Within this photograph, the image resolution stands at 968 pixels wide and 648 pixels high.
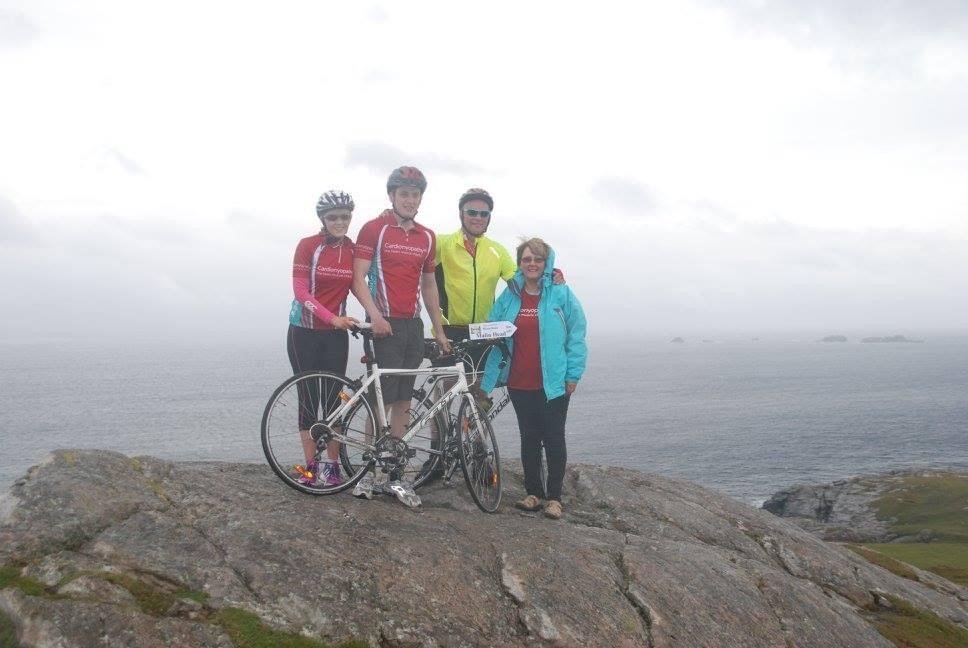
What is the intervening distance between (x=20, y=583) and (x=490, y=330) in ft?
21.8

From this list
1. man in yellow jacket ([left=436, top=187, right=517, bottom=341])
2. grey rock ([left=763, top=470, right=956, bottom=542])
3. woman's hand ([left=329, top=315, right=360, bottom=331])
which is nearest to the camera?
woman's hand ([left=329, top=315, right=360, bottom=331])

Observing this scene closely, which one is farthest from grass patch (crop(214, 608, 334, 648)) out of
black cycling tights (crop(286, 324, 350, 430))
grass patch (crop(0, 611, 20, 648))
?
black cycling tights (crop(286, 324, 350, 430))

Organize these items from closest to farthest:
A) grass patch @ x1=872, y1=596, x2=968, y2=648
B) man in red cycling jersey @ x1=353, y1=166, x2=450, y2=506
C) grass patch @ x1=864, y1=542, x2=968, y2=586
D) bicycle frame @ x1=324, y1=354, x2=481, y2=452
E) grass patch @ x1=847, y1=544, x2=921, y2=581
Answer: bicycle frame @ x1=324, y1=354, x2=481, y2=452, man in red cycling jersey @ x1=353, y1=166, x2=450, y2=506, grass patch @ x1=872, y1=596, x2=968, y2=648, grass patch @ x1=847, y1=544, x2=921, y2=581, grass patch @ x1=864, y1=542, x2=968, y2=586

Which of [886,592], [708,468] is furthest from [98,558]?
[708,468]

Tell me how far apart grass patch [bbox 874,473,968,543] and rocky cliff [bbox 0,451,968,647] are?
51680 mm

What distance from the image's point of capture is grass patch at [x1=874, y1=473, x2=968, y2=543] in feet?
167

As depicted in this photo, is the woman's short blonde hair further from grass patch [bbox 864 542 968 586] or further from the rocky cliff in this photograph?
grass patch [bbox 864 542 968 586]

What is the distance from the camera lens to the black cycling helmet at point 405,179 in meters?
9.48

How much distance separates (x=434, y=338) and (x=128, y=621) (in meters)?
6.02

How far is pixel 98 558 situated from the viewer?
20.4 ft

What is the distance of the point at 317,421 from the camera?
28.6 feet

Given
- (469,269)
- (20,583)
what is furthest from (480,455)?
(20,583)

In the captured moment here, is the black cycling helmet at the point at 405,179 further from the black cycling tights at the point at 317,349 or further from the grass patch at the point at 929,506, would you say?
the grass patch at the point at 929,506

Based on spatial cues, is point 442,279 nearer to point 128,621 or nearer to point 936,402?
point 128,621
